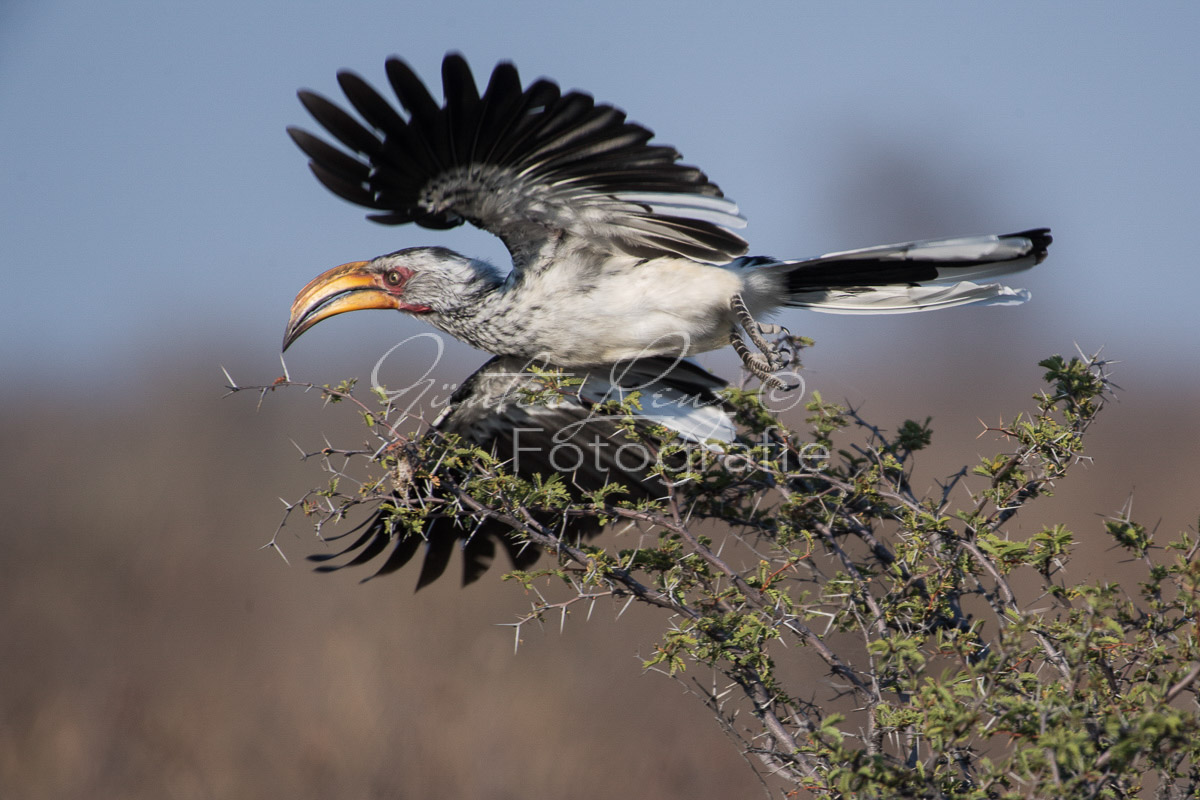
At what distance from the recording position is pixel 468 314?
12.1 ft

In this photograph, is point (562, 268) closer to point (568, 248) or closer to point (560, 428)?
point (568, 248)

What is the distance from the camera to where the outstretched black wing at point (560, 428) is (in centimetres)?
392

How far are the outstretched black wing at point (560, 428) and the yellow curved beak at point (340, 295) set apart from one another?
0.55 m

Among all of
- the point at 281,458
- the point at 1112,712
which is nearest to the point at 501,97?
the point at 1112,712

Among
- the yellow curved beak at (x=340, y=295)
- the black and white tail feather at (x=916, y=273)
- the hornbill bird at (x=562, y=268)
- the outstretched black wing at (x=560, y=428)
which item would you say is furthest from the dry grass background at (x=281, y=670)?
the black and white tail feather at (x=916, y=273)

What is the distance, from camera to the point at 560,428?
13.6ft

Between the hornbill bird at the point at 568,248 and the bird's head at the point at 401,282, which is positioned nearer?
the hornbill bird at the point at 568,248

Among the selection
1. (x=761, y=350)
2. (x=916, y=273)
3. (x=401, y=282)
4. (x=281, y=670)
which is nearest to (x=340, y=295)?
(x=401, y=282)

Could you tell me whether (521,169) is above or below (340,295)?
above

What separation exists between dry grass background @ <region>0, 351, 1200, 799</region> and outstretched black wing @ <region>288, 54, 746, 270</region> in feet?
12.7

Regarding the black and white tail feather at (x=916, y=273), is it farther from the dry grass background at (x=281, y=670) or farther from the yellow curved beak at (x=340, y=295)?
the dry grass background at (x=281, y=670)

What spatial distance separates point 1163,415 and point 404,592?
12.2 m

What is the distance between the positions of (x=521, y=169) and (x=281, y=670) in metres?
5.05

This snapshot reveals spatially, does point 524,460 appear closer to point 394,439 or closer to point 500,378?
point 500,378
